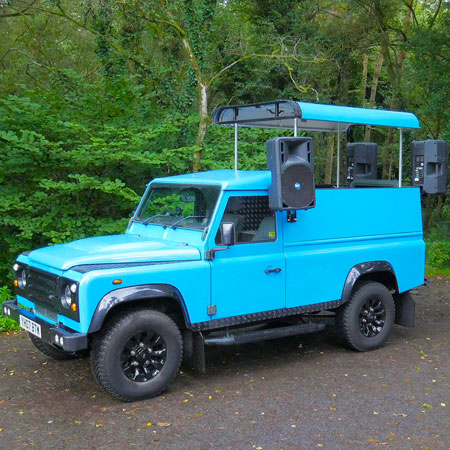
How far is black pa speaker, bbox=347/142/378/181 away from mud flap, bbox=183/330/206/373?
Result: 4308 millimetres

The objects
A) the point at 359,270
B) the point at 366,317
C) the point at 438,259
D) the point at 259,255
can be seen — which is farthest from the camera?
the point at 438,259

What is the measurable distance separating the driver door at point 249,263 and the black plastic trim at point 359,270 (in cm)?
92

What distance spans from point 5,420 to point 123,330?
1.23m

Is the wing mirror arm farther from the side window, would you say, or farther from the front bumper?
the front bumper

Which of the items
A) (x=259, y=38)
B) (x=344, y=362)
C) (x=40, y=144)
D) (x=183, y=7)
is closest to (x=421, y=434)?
(x=344, y=362)

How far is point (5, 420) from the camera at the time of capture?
5.05 m

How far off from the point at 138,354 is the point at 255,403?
1.15 meters

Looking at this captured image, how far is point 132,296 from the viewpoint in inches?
205

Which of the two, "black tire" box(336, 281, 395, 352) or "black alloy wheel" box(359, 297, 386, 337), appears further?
"black alloy wheel" box(359, 297, 386, 337)

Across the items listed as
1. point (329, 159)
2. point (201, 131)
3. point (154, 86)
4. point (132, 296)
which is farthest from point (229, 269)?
point (329, 159)

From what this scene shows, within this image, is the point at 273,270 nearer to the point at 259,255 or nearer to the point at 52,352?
the point at 259,255

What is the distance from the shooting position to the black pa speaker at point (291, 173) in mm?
5781

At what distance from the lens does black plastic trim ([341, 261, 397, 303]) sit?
675 centimetres

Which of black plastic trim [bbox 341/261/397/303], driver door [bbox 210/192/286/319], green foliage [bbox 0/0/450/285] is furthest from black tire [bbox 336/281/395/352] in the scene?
green foliage [bbox 0/0/450/285]
